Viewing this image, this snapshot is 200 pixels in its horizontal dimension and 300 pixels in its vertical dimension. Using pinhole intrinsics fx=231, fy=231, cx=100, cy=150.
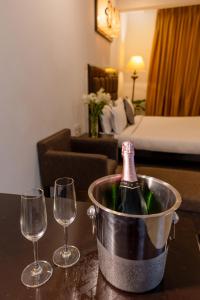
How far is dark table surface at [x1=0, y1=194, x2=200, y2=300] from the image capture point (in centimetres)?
55

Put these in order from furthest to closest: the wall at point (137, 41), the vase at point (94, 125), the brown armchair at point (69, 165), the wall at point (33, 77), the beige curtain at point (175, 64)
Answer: the wall at point (137, 41)
the beige curtain at point (175, 64)
the vase at point (94, 125)
the brown armchair at point (69, 165)
the wall at point (33, 77)

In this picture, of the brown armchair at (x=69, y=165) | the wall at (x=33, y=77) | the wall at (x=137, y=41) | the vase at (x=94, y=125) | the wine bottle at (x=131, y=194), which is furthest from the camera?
the wall at (x=137, y=41)

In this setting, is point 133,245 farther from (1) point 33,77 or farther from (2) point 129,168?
(1) point 33,77

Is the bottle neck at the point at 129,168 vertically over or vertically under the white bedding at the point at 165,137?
over

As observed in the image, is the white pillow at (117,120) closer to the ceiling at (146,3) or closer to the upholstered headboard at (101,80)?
the upholstered headboard at (101,80)

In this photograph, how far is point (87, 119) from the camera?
119 inches

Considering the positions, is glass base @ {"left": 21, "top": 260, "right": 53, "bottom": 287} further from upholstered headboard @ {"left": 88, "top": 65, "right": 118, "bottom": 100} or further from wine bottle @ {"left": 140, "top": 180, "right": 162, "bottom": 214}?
upholstered headboard @ {"left": 88, "top": 65, "right": 118, "bottom": 100}

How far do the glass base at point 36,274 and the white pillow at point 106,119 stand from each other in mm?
2408

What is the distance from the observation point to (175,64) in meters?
4.81

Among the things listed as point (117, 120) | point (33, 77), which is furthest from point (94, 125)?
point (33, 77)

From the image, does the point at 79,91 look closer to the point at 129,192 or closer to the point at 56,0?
the point at 56,0

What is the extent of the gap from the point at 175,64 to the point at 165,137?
259 centimetres

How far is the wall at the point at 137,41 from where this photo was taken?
500 cm

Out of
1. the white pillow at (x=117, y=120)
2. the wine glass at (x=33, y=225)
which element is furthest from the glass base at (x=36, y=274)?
the white pillow at (x=117, y=120)
